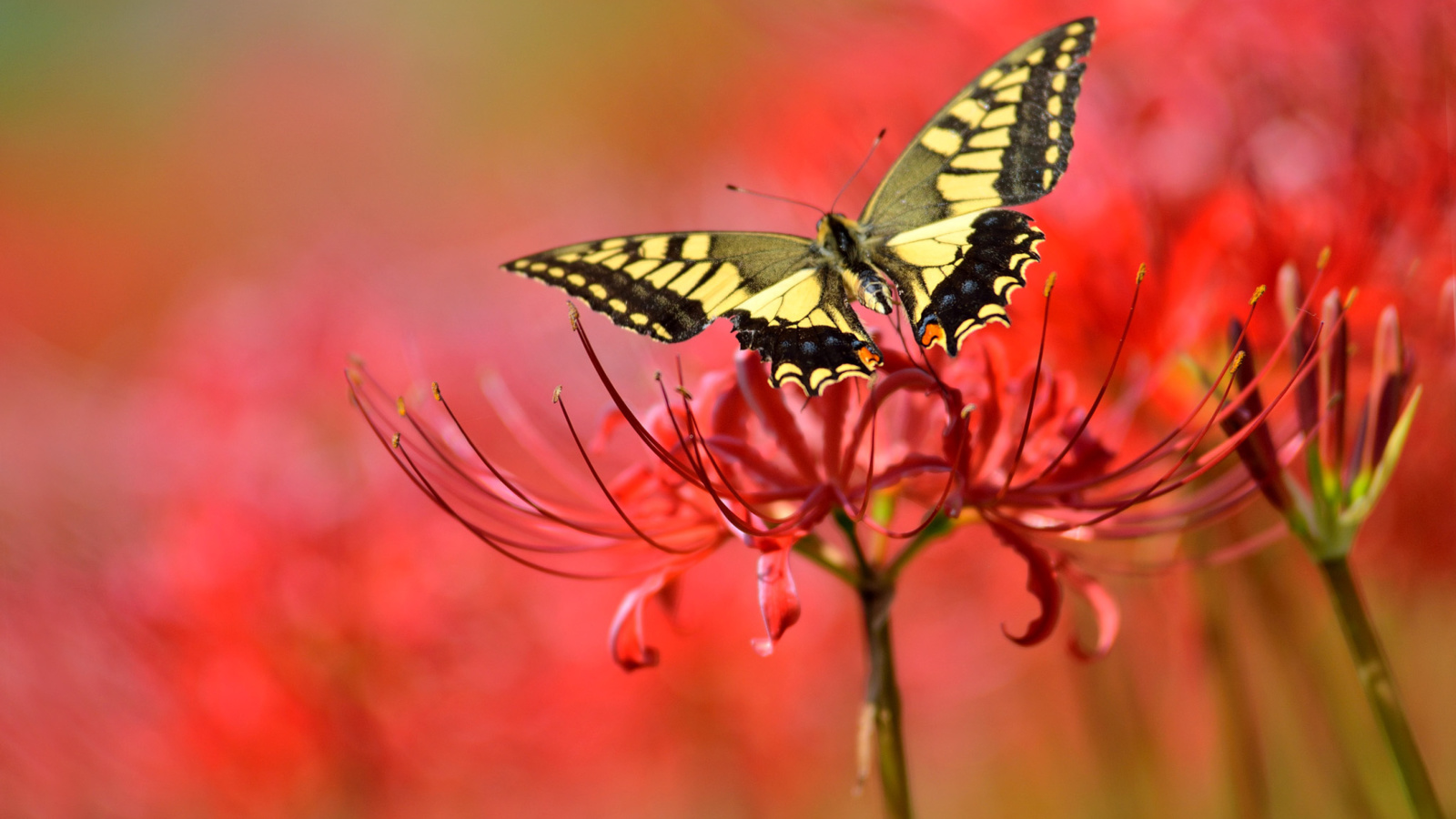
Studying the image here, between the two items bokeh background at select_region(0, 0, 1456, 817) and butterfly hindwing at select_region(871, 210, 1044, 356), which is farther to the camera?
bokeh background at select_region(0, 0, 1456, 817)

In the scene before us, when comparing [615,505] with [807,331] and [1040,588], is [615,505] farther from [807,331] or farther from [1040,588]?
[1040,588]

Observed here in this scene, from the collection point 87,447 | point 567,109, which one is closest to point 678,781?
point 87,447

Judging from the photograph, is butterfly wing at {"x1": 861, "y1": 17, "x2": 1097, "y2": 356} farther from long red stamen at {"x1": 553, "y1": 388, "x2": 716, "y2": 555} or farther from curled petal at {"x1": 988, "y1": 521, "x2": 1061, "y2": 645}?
long red stamen at {"x1": 553, "y1": 388, "x2": 716, "y2": 555}

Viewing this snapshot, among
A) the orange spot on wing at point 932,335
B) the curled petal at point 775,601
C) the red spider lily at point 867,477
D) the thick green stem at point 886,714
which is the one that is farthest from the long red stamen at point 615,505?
the orange spot on wing at point 932,335

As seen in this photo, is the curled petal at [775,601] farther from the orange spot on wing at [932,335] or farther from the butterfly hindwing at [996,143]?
the butterfly hindwing at [996,143]

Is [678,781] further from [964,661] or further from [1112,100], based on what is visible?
[1112,100]

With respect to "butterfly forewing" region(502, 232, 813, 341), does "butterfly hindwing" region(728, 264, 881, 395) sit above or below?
below

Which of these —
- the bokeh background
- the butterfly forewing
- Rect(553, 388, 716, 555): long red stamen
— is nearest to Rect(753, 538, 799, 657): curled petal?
Rect(553, 388, 716, 555): long red stamen

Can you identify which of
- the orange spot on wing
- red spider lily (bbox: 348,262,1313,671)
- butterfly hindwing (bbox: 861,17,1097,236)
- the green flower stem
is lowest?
the green flower stem
